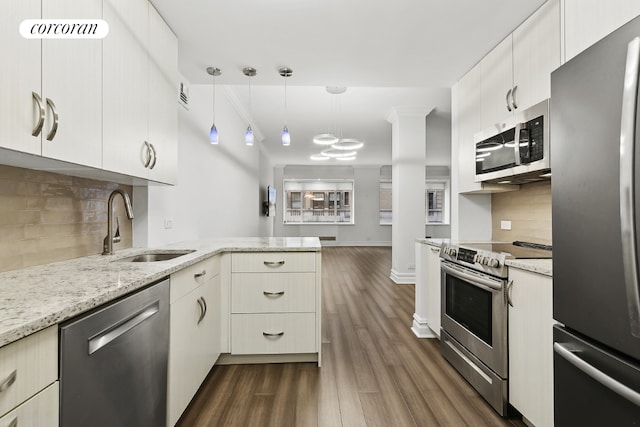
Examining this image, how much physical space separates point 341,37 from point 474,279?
1911mm

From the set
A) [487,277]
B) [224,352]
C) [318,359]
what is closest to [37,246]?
[224,352]

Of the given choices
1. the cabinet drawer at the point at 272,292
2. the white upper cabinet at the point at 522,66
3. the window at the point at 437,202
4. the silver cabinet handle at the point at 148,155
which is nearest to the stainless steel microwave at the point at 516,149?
the white upper cabinet at the point at 522,66

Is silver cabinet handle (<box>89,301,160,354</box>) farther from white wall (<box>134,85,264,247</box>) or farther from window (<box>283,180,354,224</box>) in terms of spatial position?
window (<box>283,180,354,224</box>)

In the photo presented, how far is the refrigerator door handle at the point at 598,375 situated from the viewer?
81cm

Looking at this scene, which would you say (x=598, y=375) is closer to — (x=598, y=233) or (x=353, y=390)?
(x=598, y=233)

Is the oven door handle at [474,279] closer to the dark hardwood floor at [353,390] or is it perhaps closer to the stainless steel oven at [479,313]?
the stainless steel oven at [479,313]

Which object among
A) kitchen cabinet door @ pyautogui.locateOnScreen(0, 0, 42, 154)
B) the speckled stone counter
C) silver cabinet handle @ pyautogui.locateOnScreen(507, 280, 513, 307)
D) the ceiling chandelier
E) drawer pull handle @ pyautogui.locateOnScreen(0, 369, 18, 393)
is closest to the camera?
drawer pull handle @ pyautogui.locateOnScreen(0, 369, 18, 393)

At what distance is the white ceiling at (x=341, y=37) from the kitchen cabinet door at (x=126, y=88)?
389 millimetres

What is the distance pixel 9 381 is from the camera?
640mm

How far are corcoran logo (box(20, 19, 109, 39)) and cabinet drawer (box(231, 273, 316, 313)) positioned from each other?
1.57 m

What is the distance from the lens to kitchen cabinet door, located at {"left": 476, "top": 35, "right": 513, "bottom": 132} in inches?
84.6

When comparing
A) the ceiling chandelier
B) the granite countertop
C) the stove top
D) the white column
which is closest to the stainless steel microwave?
the stove top

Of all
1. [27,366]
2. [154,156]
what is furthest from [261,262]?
[27,366]

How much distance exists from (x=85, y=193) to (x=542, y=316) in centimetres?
251
